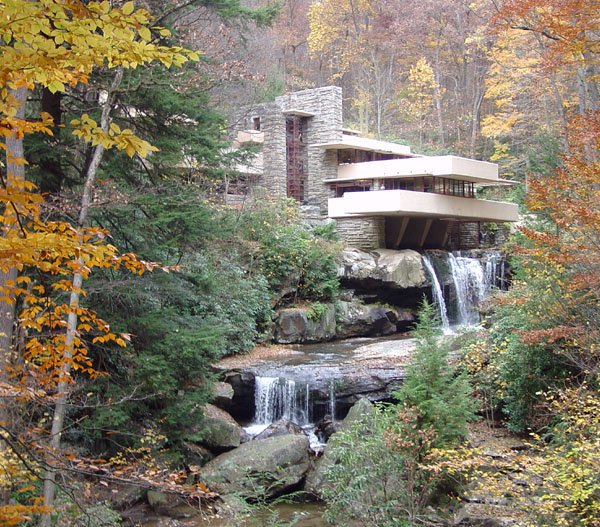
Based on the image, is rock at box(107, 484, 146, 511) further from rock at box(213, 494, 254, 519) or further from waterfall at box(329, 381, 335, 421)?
waterfall at box(329, 381, 335, 421)

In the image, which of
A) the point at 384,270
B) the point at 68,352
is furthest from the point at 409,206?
the point at 68,352

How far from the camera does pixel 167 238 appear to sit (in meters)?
9.97

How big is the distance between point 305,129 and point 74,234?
21.0m

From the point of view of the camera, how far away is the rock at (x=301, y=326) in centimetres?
1742

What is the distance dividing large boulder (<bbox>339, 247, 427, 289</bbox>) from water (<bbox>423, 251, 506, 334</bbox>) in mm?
680

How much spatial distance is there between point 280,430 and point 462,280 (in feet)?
36.7

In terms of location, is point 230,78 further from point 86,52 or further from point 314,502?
point 86,52

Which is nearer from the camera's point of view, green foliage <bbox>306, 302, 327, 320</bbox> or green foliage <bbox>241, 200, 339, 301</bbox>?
green foliage <bbox>306, 302, 327, 320</bbox>

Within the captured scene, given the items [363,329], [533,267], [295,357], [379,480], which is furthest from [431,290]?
[379,480]

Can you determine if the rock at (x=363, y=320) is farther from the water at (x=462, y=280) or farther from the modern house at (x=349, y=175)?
the modern house at (x=349, y=175)

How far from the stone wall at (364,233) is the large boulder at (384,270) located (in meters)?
1.48

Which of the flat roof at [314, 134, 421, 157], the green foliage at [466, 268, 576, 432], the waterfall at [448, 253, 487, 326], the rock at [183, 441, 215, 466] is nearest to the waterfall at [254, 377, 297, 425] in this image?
the rock at [183, 441, 215, 466]

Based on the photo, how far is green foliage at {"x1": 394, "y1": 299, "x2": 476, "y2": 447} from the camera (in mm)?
8383

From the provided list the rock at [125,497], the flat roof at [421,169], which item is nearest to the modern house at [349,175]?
the flat roof at [421,169]
